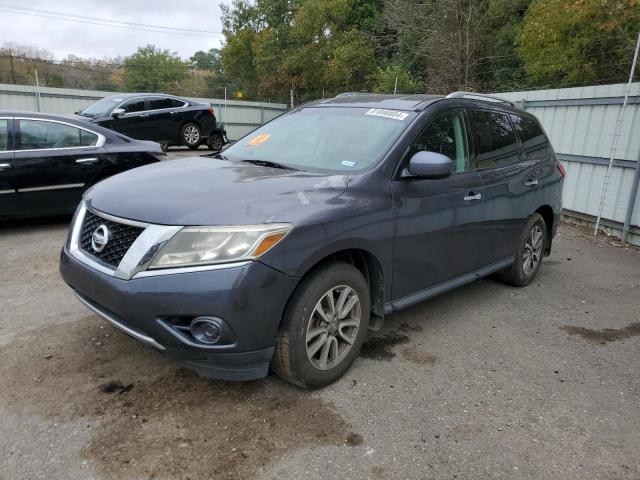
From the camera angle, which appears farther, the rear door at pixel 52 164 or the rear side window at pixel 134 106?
the rear side window at pixel 134 106

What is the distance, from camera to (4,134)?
5766mm

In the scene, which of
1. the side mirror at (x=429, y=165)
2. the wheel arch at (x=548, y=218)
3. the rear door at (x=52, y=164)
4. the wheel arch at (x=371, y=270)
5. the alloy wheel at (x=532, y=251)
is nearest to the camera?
the wheel arch at (x=371, y=270)

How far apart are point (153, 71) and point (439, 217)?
190ft

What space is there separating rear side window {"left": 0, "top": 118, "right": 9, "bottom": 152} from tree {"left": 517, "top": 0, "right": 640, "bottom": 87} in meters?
15.1

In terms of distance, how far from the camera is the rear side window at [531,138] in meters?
4.81

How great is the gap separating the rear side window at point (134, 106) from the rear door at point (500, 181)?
1025 centimetres

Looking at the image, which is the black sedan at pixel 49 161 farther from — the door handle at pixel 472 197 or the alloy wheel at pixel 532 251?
the alloy wheel at pixel 532 251

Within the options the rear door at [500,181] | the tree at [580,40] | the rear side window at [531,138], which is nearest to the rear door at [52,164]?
the rear door at [500,181]

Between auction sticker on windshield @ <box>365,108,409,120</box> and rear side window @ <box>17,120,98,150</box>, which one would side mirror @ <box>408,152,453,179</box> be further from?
rear side window @ <box>17,120,98,150</box>

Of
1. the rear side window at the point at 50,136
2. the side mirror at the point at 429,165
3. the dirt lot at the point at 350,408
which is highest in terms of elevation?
the side mirror at the point at 429,165

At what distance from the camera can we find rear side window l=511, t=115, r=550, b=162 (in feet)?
15.8

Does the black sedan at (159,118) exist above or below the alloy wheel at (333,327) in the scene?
above

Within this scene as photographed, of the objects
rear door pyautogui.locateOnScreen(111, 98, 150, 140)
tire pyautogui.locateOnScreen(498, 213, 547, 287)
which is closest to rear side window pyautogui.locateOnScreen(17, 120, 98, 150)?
tire pyautogui.locateOnScreen(498, 213, 547, 287)

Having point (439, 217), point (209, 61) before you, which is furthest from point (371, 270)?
point (209, 61)
